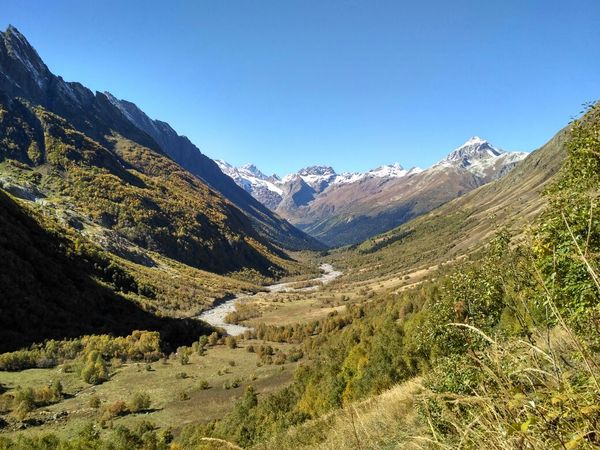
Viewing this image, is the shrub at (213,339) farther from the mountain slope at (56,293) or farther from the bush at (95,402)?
the bush at (95,402)

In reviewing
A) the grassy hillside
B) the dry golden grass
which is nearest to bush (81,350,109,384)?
the dry golden grass

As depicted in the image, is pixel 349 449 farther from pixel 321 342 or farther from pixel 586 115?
pixel 321 342

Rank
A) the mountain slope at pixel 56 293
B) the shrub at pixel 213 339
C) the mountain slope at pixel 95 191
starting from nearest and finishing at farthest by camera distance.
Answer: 1. the mountain slope at pixel 56 293
2. the shrub at pixel 213 339
3. the mountain slope at pixel 95 191

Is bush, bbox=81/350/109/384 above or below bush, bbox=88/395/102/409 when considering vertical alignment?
above

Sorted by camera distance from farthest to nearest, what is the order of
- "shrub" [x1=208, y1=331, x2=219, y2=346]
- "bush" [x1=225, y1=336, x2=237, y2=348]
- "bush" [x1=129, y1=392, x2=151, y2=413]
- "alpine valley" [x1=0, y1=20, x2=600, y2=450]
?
"shrub" [x1=208, y1=331, x2=219, y2=346] < "bush" [x1=225, y1=336, x2=237, y2=348] < "bush" [x1=129, y1=392, x2=151, y2=413] < "alpine valley" [x1=0, y1=20, x2=600, y2=450]

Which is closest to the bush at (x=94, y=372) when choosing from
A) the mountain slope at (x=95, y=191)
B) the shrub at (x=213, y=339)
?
the shrub at (x=213, y=339)

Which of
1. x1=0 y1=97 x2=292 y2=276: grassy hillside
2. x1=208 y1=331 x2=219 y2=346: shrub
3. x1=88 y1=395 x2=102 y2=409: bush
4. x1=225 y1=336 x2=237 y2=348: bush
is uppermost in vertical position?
x1=0 y1=97 x2=292 y2=276: grassy hillside

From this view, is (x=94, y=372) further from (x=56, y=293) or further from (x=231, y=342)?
(x=56, y=293)

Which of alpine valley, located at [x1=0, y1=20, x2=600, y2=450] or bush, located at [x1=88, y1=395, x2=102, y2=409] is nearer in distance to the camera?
alpine valley, located at [x1=0, y1=20, x2=600, y2=450]

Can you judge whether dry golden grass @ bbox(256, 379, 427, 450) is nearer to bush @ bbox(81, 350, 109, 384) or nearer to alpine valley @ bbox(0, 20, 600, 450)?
alpine valley @ bbox(0, 20, 600, 450)

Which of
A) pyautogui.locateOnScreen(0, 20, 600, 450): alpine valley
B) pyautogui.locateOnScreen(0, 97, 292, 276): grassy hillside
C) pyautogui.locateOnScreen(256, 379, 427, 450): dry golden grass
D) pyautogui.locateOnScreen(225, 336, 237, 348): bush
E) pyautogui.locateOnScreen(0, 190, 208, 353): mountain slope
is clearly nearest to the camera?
pyautogui.locateOnScreen(0, 20, 600, 450): alpine valley

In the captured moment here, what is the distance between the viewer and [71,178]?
14012 centimetres

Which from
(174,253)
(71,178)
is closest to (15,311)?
(174,253)

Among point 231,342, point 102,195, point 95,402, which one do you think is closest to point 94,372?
point 95,402
